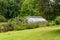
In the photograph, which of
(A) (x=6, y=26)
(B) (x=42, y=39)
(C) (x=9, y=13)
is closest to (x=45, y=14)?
(B) (x=42, y=39)

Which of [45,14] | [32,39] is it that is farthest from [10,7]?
[32,39]

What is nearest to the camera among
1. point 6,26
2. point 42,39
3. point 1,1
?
point 42,39

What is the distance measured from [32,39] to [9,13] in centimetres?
4455

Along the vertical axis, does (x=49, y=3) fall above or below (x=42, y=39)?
above

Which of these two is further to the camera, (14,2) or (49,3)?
(14,2)

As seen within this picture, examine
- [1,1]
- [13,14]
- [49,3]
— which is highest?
[49,3]

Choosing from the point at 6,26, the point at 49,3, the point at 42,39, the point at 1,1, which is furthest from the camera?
the point at 1,1

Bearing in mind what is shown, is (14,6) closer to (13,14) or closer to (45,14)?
(13,14)

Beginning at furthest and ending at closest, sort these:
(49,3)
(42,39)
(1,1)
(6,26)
Answer: (1,1) < (6,26) < (49,3) < (42,39)

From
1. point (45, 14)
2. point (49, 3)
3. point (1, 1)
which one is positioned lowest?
point (1, 1)

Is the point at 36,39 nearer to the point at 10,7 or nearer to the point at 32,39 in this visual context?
the point at 32,39

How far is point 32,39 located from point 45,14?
4934 mm

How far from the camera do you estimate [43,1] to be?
1767 centimetres

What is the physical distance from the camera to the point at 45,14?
18.5 metres
